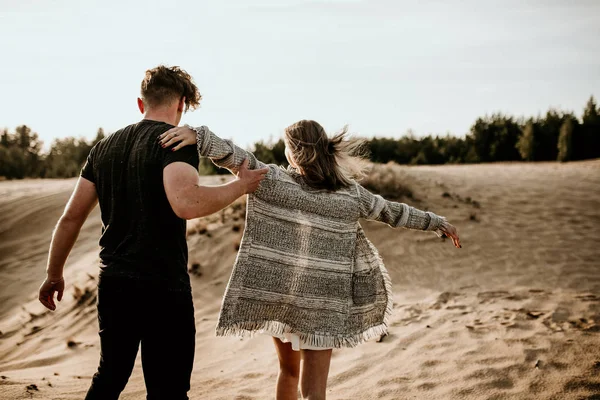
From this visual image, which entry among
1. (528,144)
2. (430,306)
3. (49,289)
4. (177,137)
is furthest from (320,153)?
(528,144)

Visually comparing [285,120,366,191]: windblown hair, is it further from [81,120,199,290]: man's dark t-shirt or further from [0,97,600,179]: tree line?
[0,97,600,179]: tree line

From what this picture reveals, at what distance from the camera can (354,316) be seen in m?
3.37

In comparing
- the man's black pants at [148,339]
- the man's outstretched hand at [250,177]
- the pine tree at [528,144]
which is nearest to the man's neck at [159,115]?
the man's outstretched hand at [250,177]

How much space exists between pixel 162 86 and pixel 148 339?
1.29m

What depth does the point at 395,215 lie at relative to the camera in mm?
3561

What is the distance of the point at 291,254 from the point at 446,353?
8.73 ft

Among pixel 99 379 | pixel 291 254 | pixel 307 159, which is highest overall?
pixel 307 159

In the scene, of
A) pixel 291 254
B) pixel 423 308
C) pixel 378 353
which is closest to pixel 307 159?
pixel 291 254

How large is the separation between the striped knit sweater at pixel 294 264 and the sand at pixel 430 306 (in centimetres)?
157

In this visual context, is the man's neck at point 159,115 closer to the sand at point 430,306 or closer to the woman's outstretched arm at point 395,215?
the woman's outstretched arm at point 395,215

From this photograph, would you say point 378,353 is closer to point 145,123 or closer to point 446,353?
point 446,353

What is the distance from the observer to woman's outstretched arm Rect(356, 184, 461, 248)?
3.45 m

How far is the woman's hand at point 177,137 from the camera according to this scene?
107 inches

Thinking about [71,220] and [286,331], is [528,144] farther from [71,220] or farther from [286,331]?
[71,220]
